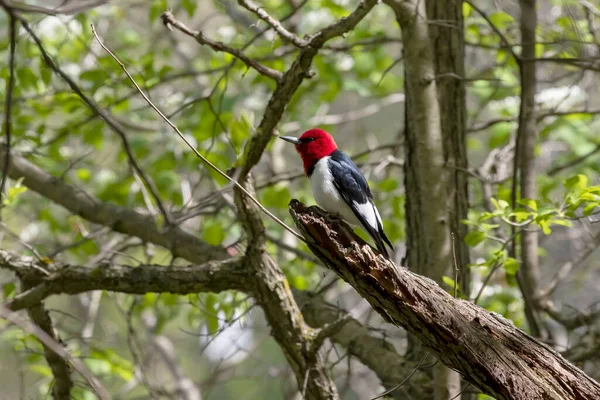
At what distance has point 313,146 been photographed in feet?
13.3

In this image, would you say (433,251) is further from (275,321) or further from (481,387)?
(481,387)

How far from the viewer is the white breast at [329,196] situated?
3.58m

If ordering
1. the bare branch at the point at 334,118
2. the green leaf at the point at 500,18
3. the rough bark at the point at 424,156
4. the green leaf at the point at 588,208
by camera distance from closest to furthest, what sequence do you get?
the green leaf at the point at 588,208
the rough bark at the point at 424,156
the green leaf at the point at 500,18
the bare branch at the point at 334,118

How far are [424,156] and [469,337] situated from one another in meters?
1.69

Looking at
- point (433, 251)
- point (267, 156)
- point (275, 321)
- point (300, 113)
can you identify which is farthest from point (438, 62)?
point (267, 156)

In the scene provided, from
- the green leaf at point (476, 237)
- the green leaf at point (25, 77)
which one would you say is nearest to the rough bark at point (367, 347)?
the green leaf at point (476, 237)

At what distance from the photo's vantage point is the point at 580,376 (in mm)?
2461

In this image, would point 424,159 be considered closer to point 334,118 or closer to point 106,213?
point 106,213

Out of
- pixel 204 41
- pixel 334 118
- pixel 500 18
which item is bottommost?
pixel 204 41

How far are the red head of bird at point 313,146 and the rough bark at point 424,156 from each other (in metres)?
0.47

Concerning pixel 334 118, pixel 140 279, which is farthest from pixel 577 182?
pixel 334 118

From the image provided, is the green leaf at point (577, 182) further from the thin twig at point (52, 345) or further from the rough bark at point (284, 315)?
the thin twig at point (52, 345)

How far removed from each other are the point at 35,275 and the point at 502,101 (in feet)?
14.3

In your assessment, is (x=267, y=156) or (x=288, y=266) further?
(x=267, y=156)
